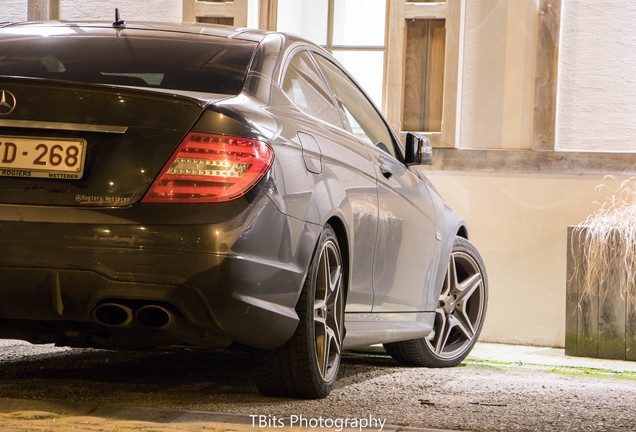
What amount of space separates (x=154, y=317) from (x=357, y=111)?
205 centimetres

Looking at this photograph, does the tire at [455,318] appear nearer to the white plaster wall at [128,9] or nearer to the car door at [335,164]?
the car door at [335,164]

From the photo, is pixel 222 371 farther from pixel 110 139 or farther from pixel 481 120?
pixel 481 120

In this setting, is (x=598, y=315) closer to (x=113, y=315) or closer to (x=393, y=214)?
(x=393, y=214)

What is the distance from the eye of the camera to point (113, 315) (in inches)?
143

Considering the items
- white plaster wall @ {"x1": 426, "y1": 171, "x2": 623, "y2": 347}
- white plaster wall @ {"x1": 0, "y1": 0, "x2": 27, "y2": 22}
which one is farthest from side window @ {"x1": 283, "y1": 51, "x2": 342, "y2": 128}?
white plaster wall @ {"x1": 0, "y1": 0, "x2": 27, "y2": 22}

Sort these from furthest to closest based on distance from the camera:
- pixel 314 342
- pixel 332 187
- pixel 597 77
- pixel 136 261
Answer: pixel 597 77, pixel 332 187, pixel 314 342, pixel 136 261

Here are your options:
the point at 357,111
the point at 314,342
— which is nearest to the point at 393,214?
the point at 357,111

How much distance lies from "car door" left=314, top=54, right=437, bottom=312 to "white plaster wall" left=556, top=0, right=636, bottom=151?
3.21m

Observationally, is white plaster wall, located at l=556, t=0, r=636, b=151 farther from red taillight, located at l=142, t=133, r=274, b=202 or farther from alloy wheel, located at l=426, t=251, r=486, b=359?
red taillight, located at l=142, t=133, r=274, b=202

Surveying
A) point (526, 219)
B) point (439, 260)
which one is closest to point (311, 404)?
point (439, 260)

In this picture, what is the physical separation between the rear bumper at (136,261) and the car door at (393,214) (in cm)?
136

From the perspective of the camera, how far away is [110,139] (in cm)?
356

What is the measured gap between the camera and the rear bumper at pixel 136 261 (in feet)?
11.4

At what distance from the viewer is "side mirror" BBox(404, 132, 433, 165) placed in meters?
5.64
